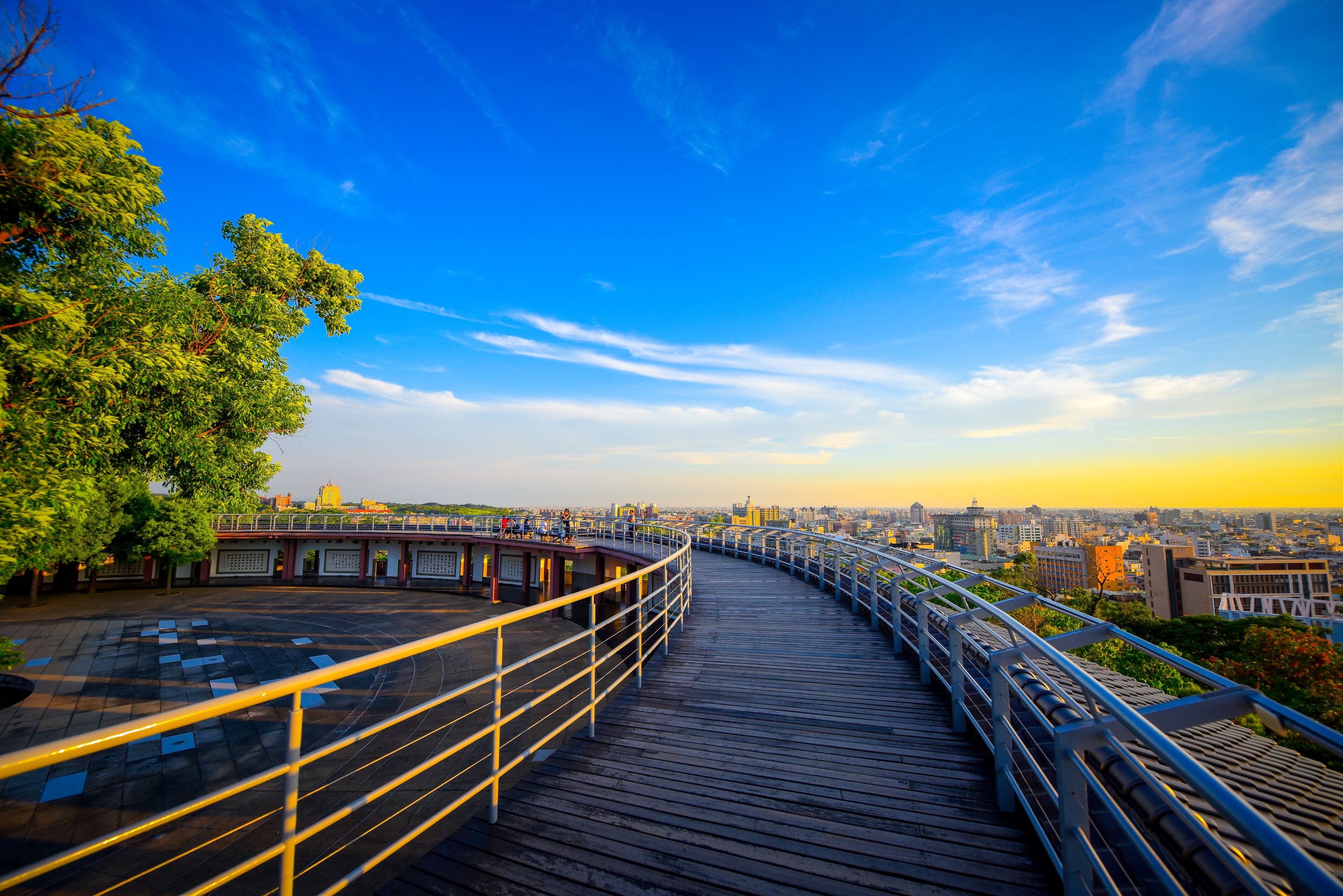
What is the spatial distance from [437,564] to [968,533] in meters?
Result: 166

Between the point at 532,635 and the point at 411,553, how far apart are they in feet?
50.2

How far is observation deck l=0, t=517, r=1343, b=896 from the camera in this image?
179 cm

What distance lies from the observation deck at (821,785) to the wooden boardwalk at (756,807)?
16 mm

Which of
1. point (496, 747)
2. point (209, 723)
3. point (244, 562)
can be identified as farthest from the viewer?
point (244, 562)

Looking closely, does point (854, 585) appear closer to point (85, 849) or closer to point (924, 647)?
point (924, 647)

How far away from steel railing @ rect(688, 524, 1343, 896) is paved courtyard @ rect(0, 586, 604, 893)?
114 inches

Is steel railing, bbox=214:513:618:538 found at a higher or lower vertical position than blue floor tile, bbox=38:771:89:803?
higher

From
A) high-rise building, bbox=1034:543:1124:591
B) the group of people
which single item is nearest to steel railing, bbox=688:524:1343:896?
the group of people

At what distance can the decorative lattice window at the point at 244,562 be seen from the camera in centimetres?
2917

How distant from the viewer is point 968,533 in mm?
156875

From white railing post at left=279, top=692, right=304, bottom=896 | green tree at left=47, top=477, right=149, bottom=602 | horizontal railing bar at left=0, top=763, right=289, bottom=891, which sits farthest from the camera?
green tree at left=47, top=477, right=149, bottom=602

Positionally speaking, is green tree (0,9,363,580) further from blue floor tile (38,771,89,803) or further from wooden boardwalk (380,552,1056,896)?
wooden boardwalk (380,552,1056,896)

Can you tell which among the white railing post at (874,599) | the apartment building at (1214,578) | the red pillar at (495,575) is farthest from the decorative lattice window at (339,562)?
the apartment building at (1214,578)

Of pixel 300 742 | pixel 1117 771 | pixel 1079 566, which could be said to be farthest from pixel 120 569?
pixel 1079 566
